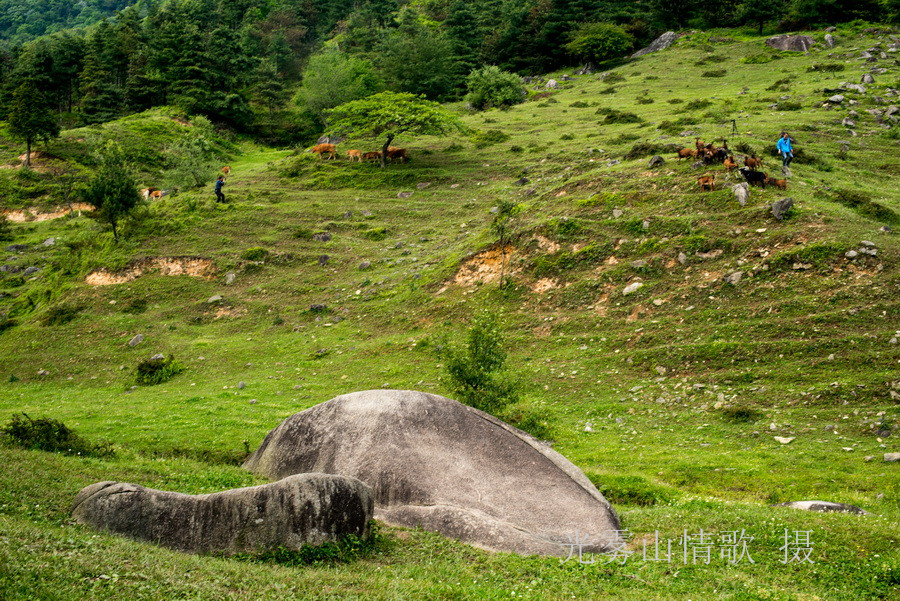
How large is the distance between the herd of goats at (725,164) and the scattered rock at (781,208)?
2.56 meters

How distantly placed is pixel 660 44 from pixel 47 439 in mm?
81353

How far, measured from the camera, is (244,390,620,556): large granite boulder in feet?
44.7

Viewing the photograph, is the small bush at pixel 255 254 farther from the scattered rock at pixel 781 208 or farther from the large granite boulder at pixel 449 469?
the scattered rock at pixel 781 208

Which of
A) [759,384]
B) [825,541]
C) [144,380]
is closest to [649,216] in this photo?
[759,384]

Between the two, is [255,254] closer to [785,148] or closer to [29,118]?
[785,148]

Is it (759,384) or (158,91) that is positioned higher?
(158,91)

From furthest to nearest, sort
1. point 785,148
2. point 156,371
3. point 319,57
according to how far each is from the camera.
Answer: point 319,57, point 785,148, point 156,371

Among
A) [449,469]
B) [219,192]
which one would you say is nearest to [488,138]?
[219,192]

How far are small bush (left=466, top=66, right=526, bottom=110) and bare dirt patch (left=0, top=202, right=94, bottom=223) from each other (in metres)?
39.8

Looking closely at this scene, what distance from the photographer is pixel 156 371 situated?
32438 millimetres

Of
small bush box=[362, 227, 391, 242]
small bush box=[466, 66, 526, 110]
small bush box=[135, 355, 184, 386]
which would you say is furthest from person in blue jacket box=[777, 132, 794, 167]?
small bush box=[466, 66, 526, 110]

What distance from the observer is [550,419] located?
21.2 metres

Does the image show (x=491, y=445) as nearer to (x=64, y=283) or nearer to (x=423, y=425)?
(x=423, y=425)

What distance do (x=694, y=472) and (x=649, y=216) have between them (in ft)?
54.6
